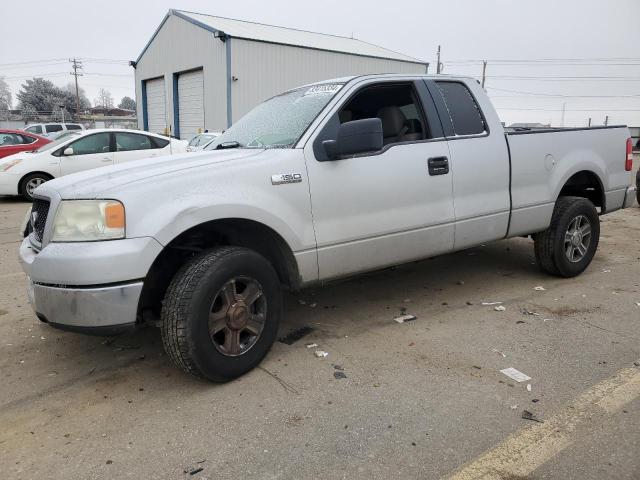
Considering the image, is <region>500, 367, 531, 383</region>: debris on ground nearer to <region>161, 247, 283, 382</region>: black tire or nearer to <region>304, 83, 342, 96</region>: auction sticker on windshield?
<region>161, 247, 283, 382</region>: black tire

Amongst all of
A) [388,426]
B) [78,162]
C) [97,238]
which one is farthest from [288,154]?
[78,162]

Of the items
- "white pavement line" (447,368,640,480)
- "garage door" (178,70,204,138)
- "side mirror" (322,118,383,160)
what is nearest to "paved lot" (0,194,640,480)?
"white pavement line" (447,368,640,480)

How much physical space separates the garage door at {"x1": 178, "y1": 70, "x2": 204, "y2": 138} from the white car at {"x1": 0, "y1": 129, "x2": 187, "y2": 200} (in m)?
13.4

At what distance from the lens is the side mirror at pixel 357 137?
3.42m

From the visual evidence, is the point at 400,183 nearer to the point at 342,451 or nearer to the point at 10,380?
the point at 342,451

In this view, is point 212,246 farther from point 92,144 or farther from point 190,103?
point 190,103

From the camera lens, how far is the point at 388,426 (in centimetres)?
276

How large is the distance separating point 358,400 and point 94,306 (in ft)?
5.01

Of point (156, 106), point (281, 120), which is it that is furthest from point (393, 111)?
point (156, 106)

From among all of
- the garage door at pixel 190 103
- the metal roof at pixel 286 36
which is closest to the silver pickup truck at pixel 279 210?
the metal roof at pixel 286 36

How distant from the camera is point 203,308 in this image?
2.98 m

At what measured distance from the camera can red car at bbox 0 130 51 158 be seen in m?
13.3

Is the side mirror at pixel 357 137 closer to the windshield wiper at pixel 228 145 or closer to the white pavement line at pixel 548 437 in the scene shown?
the windshield wiper at pixel 228 145

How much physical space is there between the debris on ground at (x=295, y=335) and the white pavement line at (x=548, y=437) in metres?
1.72
